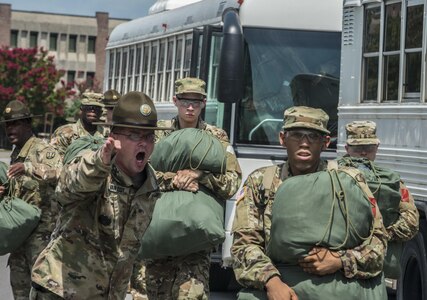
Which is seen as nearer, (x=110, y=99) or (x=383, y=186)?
(x=383, y=186)

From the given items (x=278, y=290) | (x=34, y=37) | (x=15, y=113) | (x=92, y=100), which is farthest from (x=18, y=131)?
(x=34, y=37)

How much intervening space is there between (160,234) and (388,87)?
319cm

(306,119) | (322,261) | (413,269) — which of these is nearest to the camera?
(322,261)

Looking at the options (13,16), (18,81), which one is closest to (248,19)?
(18,81)

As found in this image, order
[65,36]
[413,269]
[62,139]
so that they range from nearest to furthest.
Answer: [413,269], [62,139], [65,36]

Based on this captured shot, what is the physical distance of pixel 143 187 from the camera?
554 cm

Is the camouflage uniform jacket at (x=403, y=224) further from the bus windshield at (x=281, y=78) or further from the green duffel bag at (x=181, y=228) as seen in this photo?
the bus windshield at (x=281, y=78)

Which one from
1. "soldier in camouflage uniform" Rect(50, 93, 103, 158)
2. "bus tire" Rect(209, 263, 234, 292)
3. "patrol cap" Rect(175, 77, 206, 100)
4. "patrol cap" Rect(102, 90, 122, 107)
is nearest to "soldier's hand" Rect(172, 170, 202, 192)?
"patrol cap" Rect(175, 77, 206, 100)

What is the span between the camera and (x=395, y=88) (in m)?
9.44

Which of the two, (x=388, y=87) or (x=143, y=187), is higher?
(x=388, y=87)

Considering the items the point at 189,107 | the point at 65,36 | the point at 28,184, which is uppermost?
the point at 65,36

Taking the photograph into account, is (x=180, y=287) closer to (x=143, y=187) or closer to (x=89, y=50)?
(x=143, y=187)

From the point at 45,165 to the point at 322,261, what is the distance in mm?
3888

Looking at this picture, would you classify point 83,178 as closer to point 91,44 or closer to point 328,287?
point 328,287
